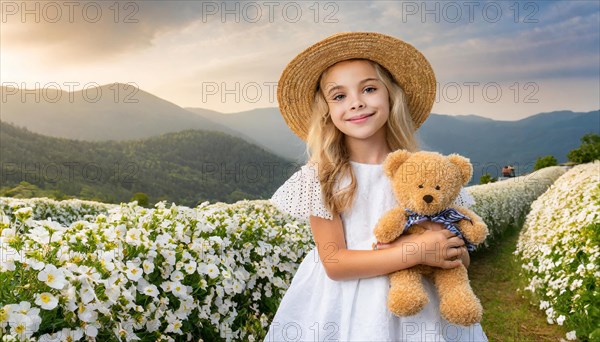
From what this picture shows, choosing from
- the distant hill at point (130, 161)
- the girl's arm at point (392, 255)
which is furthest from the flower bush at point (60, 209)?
the distant hill at point (130, 161)

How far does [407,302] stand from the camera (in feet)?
7.79

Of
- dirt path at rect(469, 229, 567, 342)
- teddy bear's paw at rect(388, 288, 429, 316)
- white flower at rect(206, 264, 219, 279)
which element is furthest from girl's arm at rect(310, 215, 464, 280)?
dirt path at rect(469, 229, 567, 342)

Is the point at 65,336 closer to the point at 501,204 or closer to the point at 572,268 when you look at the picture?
the point at 572,268

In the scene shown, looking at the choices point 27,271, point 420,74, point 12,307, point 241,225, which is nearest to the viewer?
point 12,307

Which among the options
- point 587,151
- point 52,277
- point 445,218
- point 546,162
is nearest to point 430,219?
point 445,218

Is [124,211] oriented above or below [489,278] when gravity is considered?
above

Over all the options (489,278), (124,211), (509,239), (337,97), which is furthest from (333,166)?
(509,239)

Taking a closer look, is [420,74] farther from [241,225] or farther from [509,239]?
[509,239]

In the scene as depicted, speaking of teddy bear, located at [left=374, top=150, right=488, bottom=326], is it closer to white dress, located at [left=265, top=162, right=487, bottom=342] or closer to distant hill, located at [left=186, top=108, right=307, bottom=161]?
white dress, located at [left=265, top=162, right=487, bottom=342]

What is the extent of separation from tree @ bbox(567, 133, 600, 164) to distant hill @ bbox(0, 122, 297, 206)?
71.0ft

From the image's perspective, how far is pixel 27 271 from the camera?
8.13 ft

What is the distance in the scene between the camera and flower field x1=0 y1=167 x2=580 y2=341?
2.40 meters

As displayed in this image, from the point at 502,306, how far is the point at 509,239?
5.80 metres

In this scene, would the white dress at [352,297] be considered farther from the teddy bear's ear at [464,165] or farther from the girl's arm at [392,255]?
the teddy bear's ear at [464,165]
